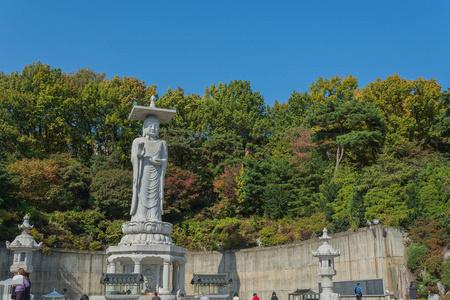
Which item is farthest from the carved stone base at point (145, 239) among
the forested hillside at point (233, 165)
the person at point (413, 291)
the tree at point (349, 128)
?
the tree at point (349, 128)

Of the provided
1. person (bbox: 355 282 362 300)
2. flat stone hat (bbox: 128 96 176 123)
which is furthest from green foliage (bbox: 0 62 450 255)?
flat stone hat (bbox: 128 96 176 123)

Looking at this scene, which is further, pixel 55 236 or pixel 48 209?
pixel 48 209

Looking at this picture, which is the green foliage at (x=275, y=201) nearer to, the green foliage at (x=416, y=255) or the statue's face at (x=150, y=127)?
the green foliage at (x=416, y=255)

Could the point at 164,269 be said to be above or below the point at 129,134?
below

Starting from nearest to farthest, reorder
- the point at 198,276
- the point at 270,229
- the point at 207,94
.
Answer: the point at 198,276 → the point at 270,229 → the point at 207,94

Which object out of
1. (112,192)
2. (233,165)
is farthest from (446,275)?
(112,192)

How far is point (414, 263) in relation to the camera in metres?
20.8

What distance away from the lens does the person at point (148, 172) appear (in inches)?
853

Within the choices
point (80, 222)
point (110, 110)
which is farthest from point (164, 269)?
point (110, 110)

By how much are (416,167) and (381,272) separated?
21.6 feet

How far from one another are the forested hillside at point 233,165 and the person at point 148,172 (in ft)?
24.5

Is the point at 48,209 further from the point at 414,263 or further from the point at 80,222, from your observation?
the point at 414,263

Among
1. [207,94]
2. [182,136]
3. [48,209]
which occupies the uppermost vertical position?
[207,94]

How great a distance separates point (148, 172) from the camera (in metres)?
22.1
